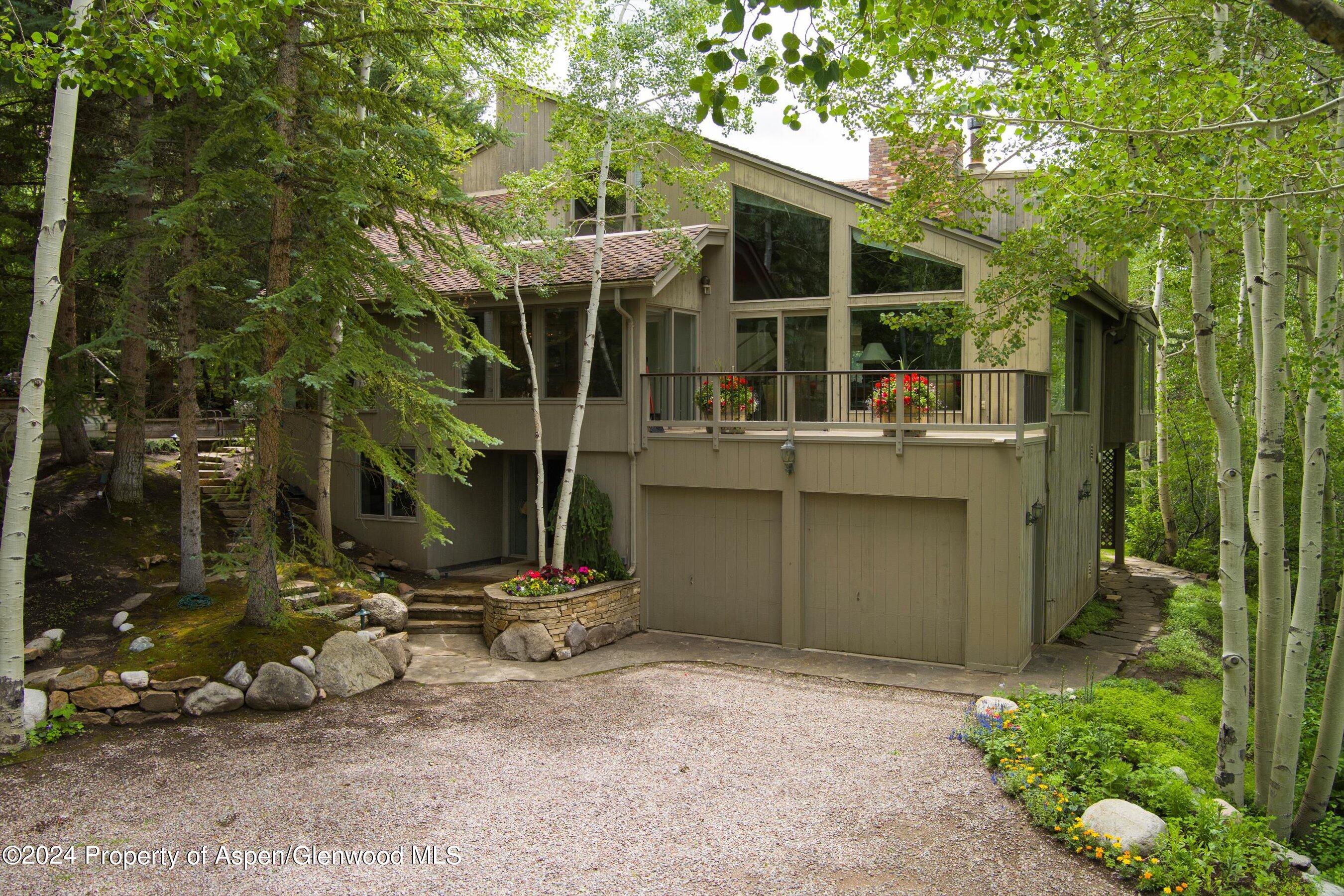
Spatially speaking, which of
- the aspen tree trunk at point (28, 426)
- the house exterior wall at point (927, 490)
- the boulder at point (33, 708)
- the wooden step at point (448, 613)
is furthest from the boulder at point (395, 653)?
the house exterior wall at point (927, 490)

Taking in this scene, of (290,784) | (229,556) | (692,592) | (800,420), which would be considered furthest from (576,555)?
(290,784)

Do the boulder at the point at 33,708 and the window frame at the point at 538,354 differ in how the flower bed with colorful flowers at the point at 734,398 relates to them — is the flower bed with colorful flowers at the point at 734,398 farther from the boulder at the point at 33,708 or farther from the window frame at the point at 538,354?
the boulder at the point at 33,708

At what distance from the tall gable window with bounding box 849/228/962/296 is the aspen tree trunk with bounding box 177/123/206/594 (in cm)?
785

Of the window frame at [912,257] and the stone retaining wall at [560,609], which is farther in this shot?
the window frame at [912,257]

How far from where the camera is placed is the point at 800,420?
37.2ft

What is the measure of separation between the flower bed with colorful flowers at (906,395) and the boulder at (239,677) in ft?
24.2

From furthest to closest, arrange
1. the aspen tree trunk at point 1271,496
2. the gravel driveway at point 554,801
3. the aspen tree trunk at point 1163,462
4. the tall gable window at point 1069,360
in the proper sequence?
1. the aspen tree trunk at point 1163,462
2. the tall gable window at point 1069,360
3. the aspen tree trunk at point 1271,496
4. the gravel driveway at point 554,801

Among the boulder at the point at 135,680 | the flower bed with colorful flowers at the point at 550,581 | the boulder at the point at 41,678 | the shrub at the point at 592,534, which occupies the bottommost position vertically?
the boulder at the point at 135,680

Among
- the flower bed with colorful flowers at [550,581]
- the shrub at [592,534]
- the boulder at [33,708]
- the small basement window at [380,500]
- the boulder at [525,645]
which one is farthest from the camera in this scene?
the small basement window at [380,500]

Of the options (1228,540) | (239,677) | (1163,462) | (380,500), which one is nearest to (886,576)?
(1228,540)

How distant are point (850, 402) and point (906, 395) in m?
0.81

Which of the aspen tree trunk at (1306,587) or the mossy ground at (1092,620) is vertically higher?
the aspen tree trunk at (1306,587)

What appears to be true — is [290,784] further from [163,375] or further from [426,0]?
[163,375]

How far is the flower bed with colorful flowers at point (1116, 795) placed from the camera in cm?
556
